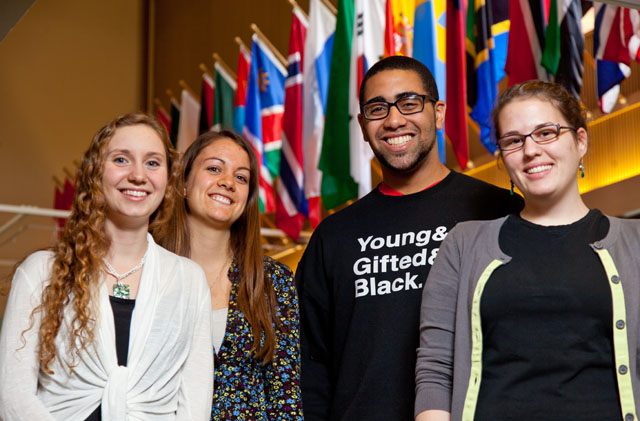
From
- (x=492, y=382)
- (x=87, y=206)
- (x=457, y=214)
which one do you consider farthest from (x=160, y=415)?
(x=457, y=214)

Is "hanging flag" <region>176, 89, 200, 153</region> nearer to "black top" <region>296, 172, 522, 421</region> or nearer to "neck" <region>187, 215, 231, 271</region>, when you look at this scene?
"neck" <region>187, 215, 231, 271</region>

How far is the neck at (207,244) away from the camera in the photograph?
11.2 feet

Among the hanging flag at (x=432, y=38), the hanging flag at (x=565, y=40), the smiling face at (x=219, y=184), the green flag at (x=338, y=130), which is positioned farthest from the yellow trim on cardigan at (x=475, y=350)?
the green flag at (x=338, y=130)

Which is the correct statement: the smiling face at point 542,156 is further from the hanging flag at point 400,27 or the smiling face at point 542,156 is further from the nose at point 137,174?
the hanging flag at point 400,27

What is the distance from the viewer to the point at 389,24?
791 cm

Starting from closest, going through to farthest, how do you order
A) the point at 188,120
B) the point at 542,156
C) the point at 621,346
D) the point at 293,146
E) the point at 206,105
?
the point at 621,346, the point at 542,156, the point at 293,146, the point at 206,105, the point at 188,120

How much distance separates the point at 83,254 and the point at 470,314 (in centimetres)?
119

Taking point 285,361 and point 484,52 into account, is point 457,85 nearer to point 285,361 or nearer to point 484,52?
point 484,52

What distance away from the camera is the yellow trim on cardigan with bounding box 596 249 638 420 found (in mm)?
2260

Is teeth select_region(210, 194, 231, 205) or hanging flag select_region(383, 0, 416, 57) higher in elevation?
hanging flag select_region(383, 0, 416, 57)

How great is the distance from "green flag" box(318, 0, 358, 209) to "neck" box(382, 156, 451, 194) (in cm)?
461

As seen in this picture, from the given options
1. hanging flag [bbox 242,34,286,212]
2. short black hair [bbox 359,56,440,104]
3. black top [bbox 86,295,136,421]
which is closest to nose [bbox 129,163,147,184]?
black top [bbox 86,295,136,421]

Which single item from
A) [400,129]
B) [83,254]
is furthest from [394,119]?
[83,254]

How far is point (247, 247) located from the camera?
135 inches
